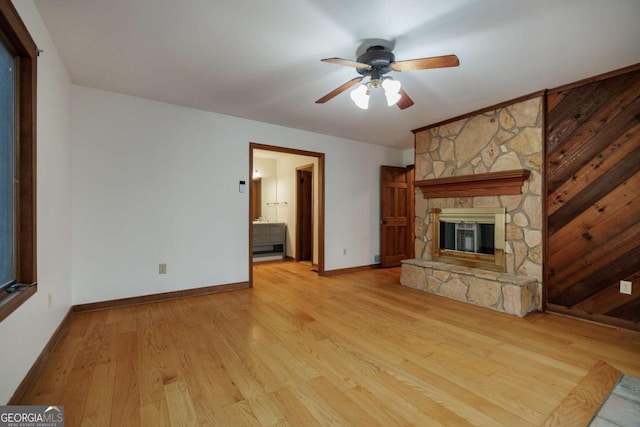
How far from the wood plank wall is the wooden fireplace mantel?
1.03ft

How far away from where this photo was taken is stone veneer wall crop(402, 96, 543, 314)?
10.6 feet

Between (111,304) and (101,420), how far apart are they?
84.4 inches

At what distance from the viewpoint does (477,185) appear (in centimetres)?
375

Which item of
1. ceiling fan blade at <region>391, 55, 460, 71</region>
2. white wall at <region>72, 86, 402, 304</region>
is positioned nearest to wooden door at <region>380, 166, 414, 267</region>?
white wall at <region>72, 86, 402, 304</region>

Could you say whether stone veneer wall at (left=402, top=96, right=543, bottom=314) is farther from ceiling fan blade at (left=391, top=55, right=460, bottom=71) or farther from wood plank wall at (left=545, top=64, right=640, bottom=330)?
ceiling fan blade at (left=391, top=55, right=460, bottom=71)

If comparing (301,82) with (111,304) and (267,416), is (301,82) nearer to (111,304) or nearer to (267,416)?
(267,416)

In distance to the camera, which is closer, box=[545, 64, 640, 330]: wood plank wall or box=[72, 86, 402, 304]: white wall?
box=[545, 64, 640, 330]: wood plank wall

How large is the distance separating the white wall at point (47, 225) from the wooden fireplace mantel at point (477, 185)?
14.1ft

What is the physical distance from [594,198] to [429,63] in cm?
234

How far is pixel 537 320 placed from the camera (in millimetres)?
2918

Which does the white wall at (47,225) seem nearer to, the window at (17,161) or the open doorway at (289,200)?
the window at (17,161)

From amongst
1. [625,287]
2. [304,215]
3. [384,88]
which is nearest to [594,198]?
[625,287]

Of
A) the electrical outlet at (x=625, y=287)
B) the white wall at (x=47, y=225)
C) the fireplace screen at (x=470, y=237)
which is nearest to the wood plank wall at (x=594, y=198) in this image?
the electrical outlet at (x=625, y=287)

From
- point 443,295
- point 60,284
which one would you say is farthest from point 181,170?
point 443,295
